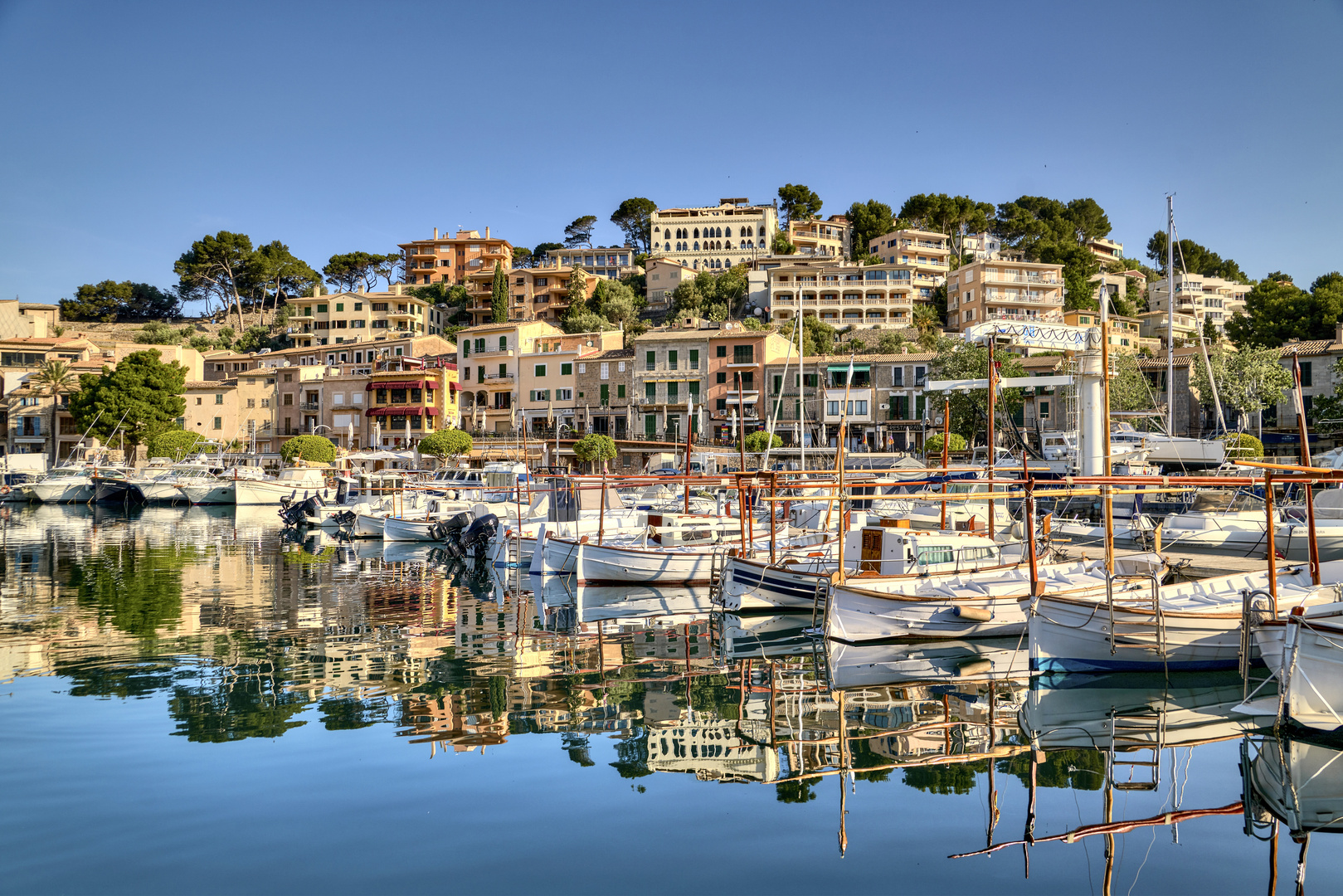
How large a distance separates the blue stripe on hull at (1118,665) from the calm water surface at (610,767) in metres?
0.26

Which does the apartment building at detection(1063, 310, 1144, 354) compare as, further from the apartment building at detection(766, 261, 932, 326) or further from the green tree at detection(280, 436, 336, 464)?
the green tree at detection(280, 436, 336, 464)

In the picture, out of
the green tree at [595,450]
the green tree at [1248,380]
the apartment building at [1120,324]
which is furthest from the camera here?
the apartment building at [1120,324]

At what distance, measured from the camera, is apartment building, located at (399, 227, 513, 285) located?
121 metres

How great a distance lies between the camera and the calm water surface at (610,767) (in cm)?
909

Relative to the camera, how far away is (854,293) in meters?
91.2

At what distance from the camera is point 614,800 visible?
35.5ft

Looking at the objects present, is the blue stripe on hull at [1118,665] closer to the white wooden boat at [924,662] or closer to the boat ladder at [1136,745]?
the white wooden boat at [924,662]

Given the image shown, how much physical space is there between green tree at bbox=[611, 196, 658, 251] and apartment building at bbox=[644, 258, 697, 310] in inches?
1052

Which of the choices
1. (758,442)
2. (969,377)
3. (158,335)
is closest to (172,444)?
(158,335)

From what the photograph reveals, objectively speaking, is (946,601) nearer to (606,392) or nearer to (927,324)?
(606,392)

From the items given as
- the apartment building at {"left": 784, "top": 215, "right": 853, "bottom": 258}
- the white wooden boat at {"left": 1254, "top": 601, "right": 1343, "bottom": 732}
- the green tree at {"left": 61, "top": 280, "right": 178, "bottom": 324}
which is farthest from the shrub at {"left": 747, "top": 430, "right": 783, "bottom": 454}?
the green tree at {"left": 61, "top": 280, "right": 178, "bottom": 324}

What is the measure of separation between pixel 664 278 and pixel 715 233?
1617 cm

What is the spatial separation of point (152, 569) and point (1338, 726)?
3288 cm

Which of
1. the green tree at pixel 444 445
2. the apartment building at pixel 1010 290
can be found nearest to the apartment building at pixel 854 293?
the apartment building at pixel 1010 290
